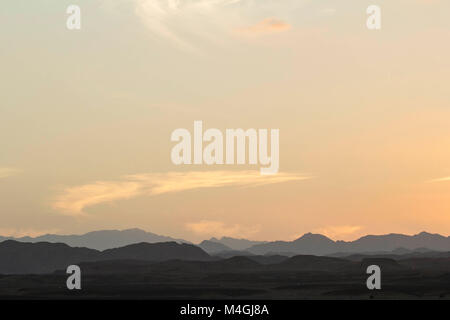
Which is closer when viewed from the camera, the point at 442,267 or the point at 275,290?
the point at 275,290

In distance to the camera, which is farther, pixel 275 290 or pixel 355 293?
pixel 275 290

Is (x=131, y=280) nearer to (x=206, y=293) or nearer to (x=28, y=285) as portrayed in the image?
(x=28, y=285)
